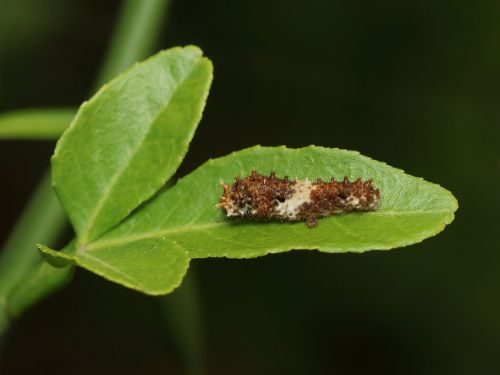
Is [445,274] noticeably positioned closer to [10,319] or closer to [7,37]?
[7,37]

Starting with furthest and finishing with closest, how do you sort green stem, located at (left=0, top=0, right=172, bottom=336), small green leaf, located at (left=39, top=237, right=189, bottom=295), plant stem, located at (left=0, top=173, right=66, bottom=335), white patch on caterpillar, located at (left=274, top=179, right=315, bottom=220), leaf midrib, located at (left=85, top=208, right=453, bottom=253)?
green stem, located at (left=0, top=0, right=172, bottom=336)
plant stem, located at (left=0, top=173, right=66, bottom=335)
white patch on caterpillar, located at (left=274, top=179, right=315, bottom=220)
leaf midrib, located at (left=85, top=208, right=453, bottom=253)
small green leaf, located at (left=39, top=237, right=189, bottom=295)

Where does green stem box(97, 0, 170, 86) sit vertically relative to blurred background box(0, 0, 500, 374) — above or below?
above

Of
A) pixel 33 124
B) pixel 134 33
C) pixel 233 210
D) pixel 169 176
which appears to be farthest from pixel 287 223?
pixel 134 33

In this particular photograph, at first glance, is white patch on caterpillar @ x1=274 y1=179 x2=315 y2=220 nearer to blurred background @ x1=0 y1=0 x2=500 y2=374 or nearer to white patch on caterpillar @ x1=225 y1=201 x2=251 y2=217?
white patch on caterpillar @ x1=225 y1=201 x2=251 y2=217

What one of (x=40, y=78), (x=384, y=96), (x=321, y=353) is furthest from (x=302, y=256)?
(x=40, y=78)

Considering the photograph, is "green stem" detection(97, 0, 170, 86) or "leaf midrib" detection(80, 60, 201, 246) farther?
"green stem" detection(97, 0, 170, 86)

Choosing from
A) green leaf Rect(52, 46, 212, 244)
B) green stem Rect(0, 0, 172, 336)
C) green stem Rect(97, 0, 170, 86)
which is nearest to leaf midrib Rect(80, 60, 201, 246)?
green leaf Rect(52, 46, 212, 244)

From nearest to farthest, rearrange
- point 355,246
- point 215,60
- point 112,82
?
1. point 355,246
2. point 112,82
3. point 215,60

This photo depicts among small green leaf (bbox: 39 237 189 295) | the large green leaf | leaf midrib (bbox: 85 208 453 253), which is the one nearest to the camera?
small green leaf (bbox: 39 237 189 295)
